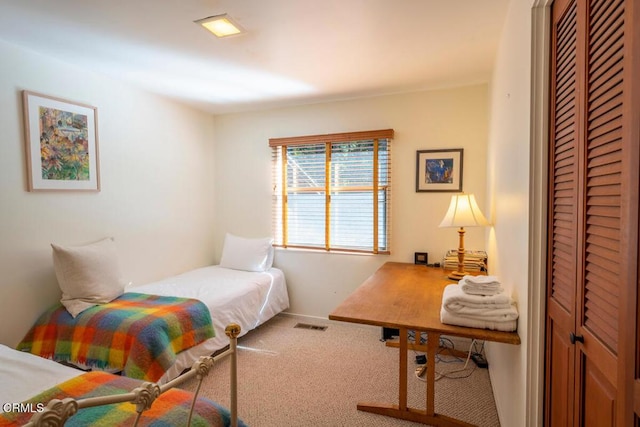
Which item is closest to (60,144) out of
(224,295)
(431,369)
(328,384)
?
(224,295)

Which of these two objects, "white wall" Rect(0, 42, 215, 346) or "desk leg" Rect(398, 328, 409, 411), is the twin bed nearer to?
"white wall" Rect(0, 42, 215, 346)

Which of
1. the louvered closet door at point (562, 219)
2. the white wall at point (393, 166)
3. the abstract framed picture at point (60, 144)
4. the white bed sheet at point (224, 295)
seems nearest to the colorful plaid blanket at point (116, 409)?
the white bed sheet at point (224, 295)

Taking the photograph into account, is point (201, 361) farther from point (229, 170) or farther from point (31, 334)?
point (229, 170)

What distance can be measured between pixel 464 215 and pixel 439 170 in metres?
0.80

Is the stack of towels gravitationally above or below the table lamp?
below

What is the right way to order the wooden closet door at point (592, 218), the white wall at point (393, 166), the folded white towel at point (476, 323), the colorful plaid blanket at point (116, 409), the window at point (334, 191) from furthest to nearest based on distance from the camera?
the window at point (334, 191), the white wall at point (393, 166), the folded white towel at point (476, 323), the colorful plaid blanket at point (116, 409), the wooden closet door at point (592, 218)

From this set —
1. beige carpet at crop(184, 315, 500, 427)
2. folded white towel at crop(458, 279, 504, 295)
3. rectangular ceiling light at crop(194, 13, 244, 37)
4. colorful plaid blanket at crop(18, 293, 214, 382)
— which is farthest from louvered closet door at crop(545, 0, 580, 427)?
colorful plaid blanket at crop(18, 293, 214, 382)

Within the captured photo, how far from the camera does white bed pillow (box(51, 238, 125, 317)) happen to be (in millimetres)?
2432

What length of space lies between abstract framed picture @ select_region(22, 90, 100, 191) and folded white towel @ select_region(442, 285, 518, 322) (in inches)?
115

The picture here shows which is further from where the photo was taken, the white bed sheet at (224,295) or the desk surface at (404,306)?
the white bed sheet at (224,295)

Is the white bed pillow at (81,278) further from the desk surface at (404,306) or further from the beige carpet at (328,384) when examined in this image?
the desk surface at (404,306)

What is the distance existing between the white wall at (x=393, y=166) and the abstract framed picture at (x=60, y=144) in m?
1.55

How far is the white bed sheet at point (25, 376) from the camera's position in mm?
1353

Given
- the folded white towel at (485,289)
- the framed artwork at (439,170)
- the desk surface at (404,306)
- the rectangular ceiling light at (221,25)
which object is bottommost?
the desk surface at (404,306)
